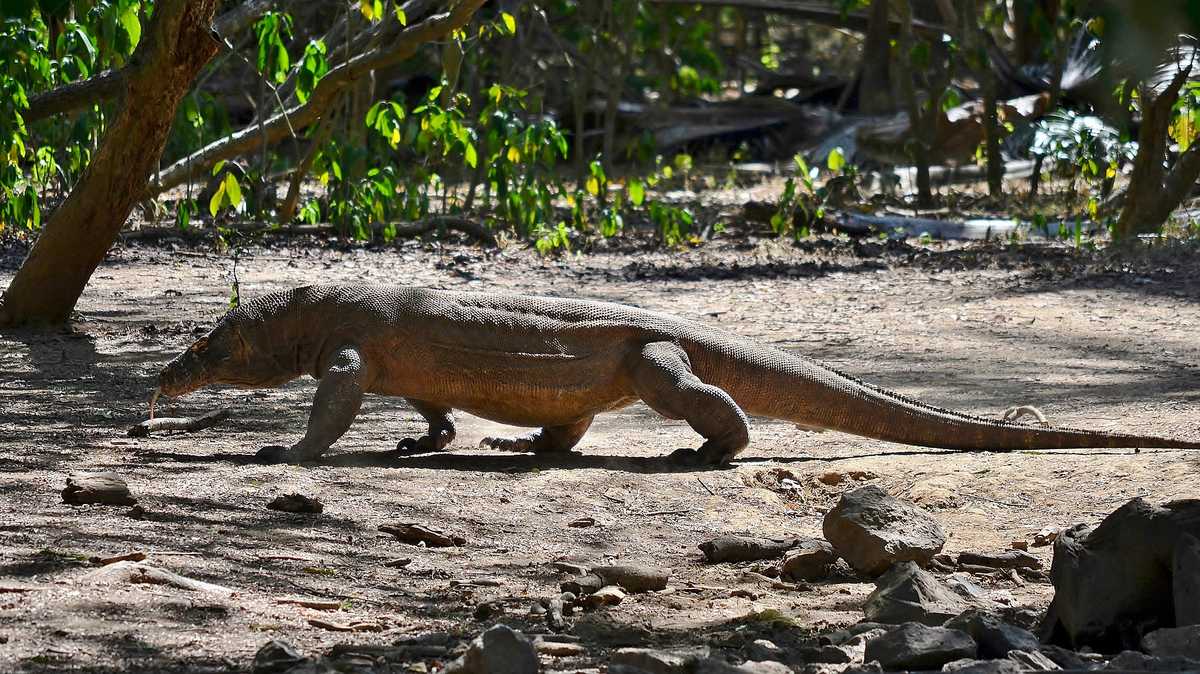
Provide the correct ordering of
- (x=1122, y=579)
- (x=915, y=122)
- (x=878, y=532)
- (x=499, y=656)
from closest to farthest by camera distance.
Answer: (x=499, y=656) → (x=1122, y=579) → (x=878, y=532) → (x=915, y=122)

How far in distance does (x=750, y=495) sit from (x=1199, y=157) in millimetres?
7352

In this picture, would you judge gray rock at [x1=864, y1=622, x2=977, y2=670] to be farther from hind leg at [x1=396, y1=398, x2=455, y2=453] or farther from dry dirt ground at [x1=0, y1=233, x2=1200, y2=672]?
hind leg at [x1=396, y1=398, x2=455, y2=453]

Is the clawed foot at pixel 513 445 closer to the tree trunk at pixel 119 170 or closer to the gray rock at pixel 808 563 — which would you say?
the gray rock at pixel 808 563

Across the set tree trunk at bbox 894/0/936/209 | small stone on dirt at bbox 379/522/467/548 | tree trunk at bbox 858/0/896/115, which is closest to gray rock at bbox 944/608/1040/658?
small stone on dirt at bbox 379/522/467/548

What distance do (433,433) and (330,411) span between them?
57 centimetres

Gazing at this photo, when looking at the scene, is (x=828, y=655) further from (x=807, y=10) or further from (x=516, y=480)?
(x=807, y=10)

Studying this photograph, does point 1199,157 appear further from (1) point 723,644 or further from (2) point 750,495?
(1) point 723,644

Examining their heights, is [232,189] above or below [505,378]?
above

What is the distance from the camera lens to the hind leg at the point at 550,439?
234 inches

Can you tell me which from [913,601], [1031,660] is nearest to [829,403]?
[913,601]

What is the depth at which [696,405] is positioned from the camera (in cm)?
557

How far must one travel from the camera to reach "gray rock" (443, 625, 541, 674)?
2787 millimetres

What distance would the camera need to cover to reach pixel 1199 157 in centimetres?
1116

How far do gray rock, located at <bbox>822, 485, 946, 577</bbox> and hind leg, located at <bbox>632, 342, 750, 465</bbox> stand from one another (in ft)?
4.36
